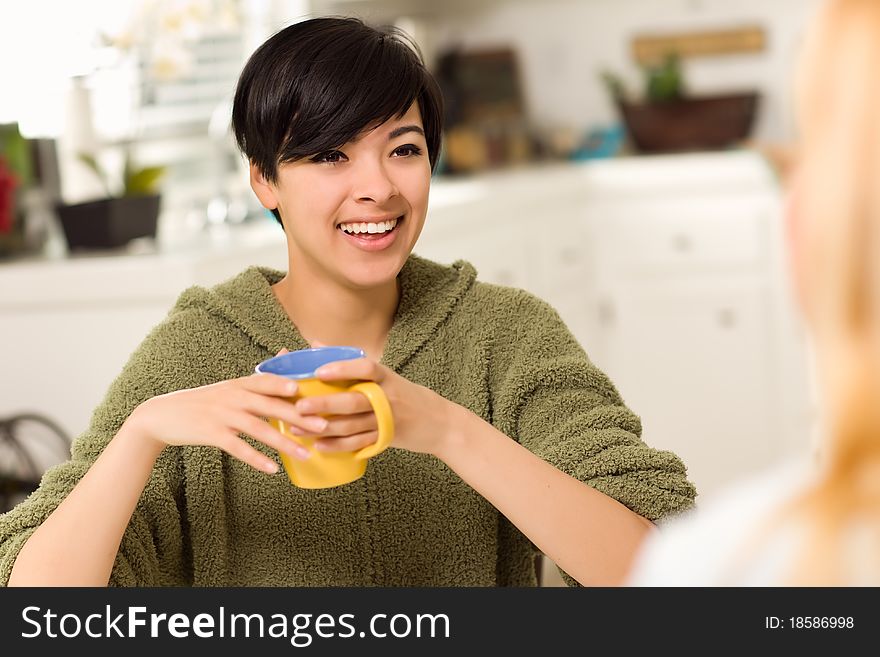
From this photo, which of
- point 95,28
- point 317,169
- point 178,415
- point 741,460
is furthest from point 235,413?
point 741,460

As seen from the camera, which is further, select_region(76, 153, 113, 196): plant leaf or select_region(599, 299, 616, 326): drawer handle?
select_region(599, 299, 616, 326): drawer handle

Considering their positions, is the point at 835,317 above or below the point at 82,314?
above

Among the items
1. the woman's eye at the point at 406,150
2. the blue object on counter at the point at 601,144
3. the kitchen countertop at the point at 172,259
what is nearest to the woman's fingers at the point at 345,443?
the woman's eye at the point at 406,150

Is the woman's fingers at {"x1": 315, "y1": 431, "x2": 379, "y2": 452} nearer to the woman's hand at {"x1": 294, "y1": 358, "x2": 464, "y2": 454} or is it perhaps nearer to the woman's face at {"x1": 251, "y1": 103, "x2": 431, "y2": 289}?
the woman's hand at {"x1": 294, "y1": 358, "x2": 464, "y2": 454}

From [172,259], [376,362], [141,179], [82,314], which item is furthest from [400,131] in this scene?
[141,179]

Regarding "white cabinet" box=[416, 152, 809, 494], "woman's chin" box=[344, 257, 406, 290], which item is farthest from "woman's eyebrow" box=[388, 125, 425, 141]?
"white cabinet" box=[416, 152, 809, 494]

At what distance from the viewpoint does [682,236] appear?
146 inches

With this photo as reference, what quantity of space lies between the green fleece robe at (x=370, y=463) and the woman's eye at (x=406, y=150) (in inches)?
7.1

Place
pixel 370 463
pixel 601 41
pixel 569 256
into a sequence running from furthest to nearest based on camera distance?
pixel 601 41, pixel 569 256, pixel 370 463

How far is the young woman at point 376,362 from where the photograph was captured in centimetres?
108

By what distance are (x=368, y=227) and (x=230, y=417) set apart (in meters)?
0.36

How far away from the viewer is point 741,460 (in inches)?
143

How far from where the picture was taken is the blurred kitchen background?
222 centimetres

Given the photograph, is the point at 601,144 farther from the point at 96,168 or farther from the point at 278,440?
the point at 278,440
